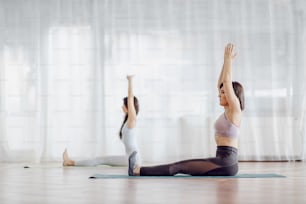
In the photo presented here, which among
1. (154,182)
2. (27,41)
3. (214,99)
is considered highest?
(27,41)

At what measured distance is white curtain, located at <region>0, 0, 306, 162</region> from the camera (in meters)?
6.71

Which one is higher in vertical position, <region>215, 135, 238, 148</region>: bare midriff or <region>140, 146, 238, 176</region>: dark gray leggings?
<region>215, 135, 238, 148</region>: bare midriff

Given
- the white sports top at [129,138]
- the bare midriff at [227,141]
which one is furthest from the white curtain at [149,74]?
the bare midriff at [227,141]

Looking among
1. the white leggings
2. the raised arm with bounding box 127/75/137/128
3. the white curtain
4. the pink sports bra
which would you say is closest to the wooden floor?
the pink sports bra

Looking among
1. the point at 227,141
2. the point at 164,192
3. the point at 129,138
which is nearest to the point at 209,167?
the point at 227,141

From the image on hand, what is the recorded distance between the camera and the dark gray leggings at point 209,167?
12.2 feet

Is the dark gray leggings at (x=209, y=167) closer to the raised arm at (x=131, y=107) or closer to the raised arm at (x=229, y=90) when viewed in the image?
the raised arm at (x=229, y=90)

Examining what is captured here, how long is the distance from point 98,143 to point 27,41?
1470 mm

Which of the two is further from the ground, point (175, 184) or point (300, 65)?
point (300, 65)

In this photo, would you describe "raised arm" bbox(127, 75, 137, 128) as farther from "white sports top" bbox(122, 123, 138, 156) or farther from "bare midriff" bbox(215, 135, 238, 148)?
"bare midriff" bbox(215, 135, 238, 148)

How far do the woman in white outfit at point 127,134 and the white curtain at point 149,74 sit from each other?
100cm

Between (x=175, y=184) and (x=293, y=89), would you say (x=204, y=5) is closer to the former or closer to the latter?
(x=293, y=89)

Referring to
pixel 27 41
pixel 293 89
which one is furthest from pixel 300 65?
pixel 27 41

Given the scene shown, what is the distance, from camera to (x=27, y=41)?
687 cm
